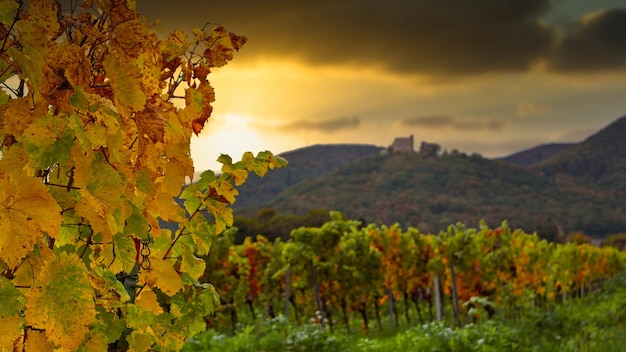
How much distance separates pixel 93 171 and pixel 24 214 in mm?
266

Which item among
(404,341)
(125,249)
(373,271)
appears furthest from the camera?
(373,271)

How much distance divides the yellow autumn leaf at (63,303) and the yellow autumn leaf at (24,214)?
3.8 inches

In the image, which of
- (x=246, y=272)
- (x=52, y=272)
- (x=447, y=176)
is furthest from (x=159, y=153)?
(x=447, y=176)

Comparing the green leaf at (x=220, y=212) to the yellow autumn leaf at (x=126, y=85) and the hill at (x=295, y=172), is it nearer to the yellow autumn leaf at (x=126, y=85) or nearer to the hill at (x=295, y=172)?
the yellow autumn leaf at (x=126, y=85)

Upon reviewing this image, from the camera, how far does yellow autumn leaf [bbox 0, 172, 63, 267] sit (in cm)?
129

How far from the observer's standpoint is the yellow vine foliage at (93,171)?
137cm

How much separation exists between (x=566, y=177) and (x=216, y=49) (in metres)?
Answer: 198

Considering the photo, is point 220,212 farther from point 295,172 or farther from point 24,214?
point 295,172

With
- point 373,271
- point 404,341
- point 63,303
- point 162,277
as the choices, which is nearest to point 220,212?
point 162,277

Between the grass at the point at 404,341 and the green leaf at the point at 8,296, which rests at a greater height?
the green leaf at the point at 8,296

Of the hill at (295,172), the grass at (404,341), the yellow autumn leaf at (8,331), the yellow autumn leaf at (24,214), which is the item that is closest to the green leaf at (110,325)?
the yellow autumn leaf at (8,331)

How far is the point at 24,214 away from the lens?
1309 mm

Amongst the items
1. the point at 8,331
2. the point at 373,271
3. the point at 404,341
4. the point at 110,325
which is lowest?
the point at 373,271

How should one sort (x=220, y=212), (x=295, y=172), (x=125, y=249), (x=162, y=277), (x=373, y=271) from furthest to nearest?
(x=295, y=172) → (x=373, y=271) → (x=220, y=212) → (x=162, y=277) → (x=125, y=249)
